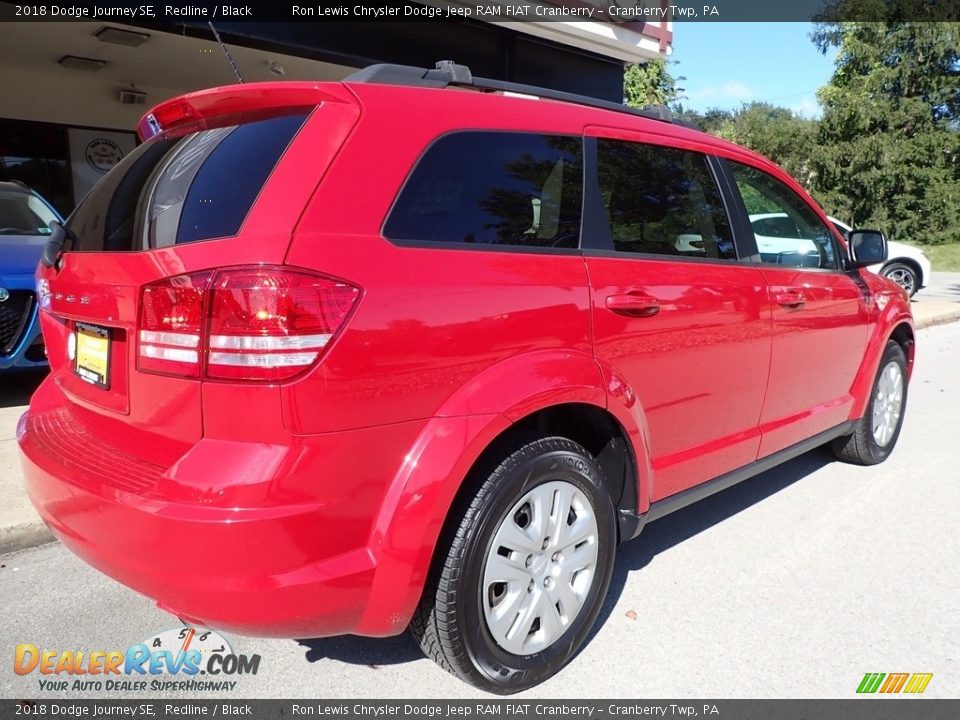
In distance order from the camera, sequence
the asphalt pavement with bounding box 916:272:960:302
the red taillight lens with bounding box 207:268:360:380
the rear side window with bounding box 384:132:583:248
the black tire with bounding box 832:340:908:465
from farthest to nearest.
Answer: the asphalt pavement with bounding box 916:272:960:302 → the black tire with bounding box 832:340:908:465 → the rear side window with bounding box 384:132:583:248 → the red taillight lens with bounding box 207:268:360:380

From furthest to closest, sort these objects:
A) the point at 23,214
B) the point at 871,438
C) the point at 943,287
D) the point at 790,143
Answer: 1. the point at 790,143
2. the point at 943,287
3. the point at 23,214
4. the point at 871,438

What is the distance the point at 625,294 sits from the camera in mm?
2477

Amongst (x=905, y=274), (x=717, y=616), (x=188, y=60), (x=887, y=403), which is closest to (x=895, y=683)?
(x=717, y=616)

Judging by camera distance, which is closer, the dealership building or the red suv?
the red suv

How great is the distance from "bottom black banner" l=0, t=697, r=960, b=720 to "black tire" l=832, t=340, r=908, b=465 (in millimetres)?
2239

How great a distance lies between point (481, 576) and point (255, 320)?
38.4 inches

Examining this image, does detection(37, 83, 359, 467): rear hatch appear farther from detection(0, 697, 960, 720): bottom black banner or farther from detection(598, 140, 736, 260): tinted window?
detection(598, 140, 736, 260): tinted window

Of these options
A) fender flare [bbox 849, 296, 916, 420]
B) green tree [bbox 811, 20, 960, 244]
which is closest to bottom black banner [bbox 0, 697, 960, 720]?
fender flare [bbox 849, 296, 916, 420]

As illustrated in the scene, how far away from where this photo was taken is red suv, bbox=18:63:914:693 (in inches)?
68.6

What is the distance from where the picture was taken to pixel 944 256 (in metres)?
23.2

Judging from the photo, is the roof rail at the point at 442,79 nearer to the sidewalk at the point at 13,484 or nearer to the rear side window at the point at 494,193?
the rear side window at the point at 494,193

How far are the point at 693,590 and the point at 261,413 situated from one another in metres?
2.06

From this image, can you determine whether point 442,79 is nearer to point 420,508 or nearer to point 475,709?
point 420,508

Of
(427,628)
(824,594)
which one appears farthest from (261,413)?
(824,594)
